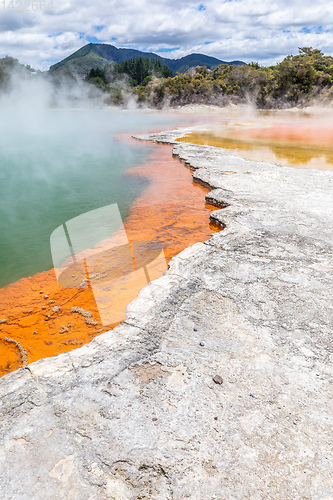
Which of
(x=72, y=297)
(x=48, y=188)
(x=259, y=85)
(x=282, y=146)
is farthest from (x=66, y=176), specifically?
(x=259, y=85)

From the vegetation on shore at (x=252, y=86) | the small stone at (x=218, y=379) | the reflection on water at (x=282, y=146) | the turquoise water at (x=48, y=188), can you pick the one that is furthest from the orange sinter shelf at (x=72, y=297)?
the vegetation on shore at (x=252, y=86)

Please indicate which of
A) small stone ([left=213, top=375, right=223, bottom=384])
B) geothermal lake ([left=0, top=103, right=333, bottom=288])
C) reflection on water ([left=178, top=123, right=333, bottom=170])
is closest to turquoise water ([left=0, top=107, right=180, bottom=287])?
geothermal lake ([left=0, top=103, right=333, bottom=288])

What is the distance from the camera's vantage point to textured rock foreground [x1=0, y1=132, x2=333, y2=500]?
1518 millimetres

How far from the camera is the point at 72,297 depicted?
137 inches

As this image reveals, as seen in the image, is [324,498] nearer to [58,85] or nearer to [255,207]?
[255,207]

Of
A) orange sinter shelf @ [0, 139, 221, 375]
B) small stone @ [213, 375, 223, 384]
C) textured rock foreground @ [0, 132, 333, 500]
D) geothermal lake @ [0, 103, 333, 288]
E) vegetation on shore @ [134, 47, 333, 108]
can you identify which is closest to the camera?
textured rock foreground @ [0, 132, 333, 500]

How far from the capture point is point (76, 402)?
6.13 feet

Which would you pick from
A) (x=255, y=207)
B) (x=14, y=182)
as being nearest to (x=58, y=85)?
(x=14, y=182)

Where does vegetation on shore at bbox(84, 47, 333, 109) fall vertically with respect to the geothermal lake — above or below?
above

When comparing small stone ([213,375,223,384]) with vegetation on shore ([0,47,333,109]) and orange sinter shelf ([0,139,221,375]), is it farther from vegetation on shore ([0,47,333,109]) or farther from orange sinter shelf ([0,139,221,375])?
vegetation on shore ([0,47,333,109])

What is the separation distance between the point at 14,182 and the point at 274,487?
8.63 m

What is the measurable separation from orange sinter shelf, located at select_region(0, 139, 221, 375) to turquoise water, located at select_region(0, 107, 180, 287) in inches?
17.3

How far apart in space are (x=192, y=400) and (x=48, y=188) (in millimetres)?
7000

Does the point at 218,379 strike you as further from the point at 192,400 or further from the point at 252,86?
the point at 252,86
